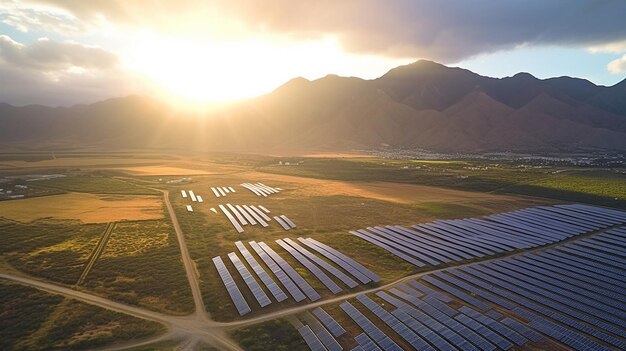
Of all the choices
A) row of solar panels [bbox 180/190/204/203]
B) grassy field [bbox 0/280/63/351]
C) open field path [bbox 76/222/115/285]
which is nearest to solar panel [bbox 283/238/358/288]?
open field path [bbox 76/222/115/285]

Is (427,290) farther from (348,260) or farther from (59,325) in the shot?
(59,325)

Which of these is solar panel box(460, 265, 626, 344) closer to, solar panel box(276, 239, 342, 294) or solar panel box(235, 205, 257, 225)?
solar panel box(276, 239, 342, 294)

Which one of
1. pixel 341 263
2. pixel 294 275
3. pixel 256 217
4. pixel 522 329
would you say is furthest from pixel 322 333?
pixel 256 217

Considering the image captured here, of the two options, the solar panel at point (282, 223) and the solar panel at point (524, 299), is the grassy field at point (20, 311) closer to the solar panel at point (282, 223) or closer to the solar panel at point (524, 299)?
the solar panel at point (282, 223)

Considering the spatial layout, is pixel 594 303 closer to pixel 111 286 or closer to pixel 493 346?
pixel 493 346

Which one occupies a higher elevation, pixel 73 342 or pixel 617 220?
pixel 617 220

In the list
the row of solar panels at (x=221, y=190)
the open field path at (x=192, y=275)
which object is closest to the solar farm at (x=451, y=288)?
the open field path at (x=192, y=275)

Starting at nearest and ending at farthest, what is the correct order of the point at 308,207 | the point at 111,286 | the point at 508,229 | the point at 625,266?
the point at 111,286 → the point at 625,266 → the point at 508,229 → the point at 308,207

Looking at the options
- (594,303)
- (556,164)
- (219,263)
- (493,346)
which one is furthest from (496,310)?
(556,164)
